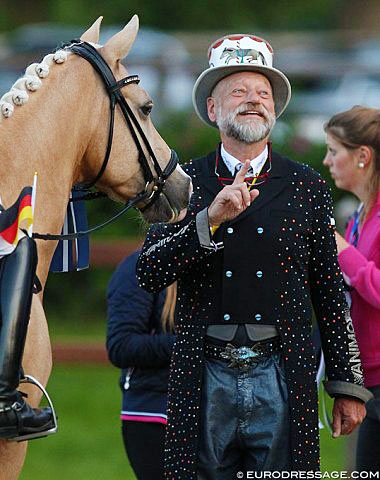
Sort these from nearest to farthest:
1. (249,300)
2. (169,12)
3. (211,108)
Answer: (249,300), (211,108), (169,12)

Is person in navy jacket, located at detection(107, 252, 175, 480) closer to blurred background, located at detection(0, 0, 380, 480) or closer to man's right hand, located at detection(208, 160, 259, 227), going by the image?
blurred background, located at detection(0, 0, 380, 480)

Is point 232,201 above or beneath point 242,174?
beneath

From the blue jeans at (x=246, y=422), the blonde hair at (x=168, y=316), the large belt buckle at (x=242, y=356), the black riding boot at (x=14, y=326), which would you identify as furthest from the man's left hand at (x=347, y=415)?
the black riding boot at (x=14, y=326)

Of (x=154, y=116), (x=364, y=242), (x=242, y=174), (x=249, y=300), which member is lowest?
(x=249, y=300)

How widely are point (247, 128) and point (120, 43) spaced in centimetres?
60

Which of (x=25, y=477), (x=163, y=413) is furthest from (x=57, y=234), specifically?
(x=25, y=477)

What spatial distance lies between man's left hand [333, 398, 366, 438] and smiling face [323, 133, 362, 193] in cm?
129

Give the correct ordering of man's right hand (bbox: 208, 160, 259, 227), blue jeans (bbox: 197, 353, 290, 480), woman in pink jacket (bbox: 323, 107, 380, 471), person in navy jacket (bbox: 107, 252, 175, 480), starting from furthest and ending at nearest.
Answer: person in navy jacket (bbox: 107, 252, 175, 480)
woman in pink jacket (bbox: 323, 107, 380, 471)
blue jeans (bbox: 197, 353, 290, 480)
man's right hand (bbox: 208, 160, 259, 227)

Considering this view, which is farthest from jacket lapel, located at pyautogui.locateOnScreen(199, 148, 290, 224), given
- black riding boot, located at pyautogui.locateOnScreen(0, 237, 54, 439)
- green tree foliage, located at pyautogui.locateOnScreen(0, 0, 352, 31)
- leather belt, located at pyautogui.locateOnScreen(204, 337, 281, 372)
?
green tree foliage, located at pyautogui.locateOnScreen(0, 0, 352, 31)

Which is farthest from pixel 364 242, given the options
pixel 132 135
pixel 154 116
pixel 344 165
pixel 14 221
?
pixel 154 116

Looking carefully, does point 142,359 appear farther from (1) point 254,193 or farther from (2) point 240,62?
(2) point 240,62

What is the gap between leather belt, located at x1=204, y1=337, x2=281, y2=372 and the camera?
425 cm

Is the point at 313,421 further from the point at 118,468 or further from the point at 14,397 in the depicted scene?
the point at 118,468

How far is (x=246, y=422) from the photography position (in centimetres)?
423
